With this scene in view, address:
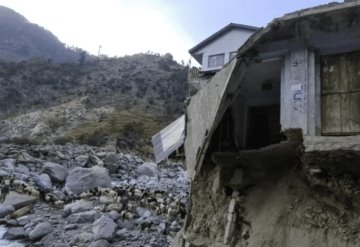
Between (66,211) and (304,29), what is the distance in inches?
384

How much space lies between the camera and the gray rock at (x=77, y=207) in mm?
12766

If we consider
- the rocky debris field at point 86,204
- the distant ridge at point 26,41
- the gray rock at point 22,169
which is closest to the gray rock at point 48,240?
the rocky debris field at point 86,204

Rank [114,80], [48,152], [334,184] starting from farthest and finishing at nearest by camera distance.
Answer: [114,80] → [48,152] → [334,184]

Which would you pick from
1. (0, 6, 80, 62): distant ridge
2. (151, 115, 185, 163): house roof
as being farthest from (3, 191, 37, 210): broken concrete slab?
(0, 6, 80, 62): distant ridge

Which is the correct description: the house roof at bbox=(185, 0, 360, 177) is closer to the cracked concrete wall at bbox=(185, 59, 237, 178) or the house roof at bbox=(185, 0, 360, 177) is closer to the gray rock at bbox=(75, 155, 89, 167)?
the cracked concrete wall at bbox=(185, 59, 237, 178)

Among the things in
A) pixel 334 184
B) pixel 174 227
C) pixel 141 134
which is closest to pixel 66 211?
pixel 174 227

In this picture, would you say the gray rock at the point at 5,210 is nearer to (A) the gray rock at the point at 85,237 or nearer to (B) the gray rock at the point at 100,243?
(A) the gray rock at the point at 85,237

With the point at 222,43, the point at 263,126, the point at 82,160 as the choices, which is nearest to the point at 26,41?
the point at 82,160

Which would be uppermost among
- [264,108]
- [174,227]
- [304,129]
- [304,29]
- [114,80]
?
[114,80]

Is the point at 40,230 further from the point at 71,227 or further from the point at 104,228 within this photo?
the point at 104,228

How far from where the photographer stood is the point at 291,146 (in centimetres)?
576

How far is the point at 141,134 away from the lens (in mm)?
30047

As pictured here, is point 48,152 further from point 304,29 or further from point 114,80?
point 114,80

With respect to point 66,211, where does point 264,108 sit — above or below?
above
